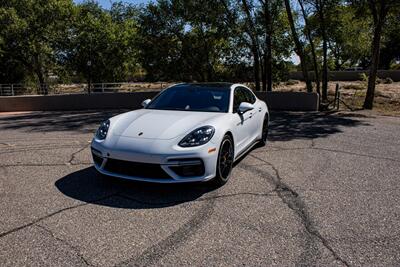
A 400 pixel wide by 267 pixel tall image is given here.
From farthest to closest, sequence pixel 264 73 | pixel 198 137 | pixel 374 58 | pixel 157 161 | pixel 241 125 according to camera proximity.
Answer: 1. pixel 264 73
2. pixel 374 58
3. pixel 241 125
4. pixel 198 137
5. pixel 157 161

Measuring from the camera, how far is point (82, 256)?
3611mm

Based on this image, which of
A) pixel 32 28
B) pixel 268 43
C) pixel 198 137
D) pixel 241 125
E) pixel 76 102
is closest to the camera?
pixel 198 137

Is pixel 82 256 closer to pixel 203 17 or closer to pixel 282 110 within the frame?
pixel 282 110

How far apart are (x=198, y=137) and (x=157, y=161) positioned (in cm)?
64

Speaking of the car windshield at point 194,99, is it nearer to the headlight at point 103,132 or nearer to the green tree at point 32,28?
the headlight at point 103,132

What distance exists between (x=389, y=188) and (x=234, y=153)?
211cm

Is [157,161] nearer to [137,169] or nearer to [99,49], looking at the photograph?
[137,169]

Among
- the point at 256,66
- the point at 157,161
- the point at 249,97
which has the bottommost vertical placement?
the point at 157,161

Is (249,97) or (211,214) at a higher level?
(249,97)

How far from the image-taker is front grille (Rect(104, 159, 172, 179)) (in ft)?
16.5

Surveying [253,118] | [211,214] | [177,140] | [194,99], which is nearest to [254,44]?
[253,118]

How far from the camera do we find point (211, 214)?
4613 millimetres

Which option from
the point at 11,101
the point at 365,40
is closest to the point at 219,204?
the point at 11,101

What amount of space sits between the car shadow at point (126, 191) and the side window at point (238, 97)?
1.49 meters
